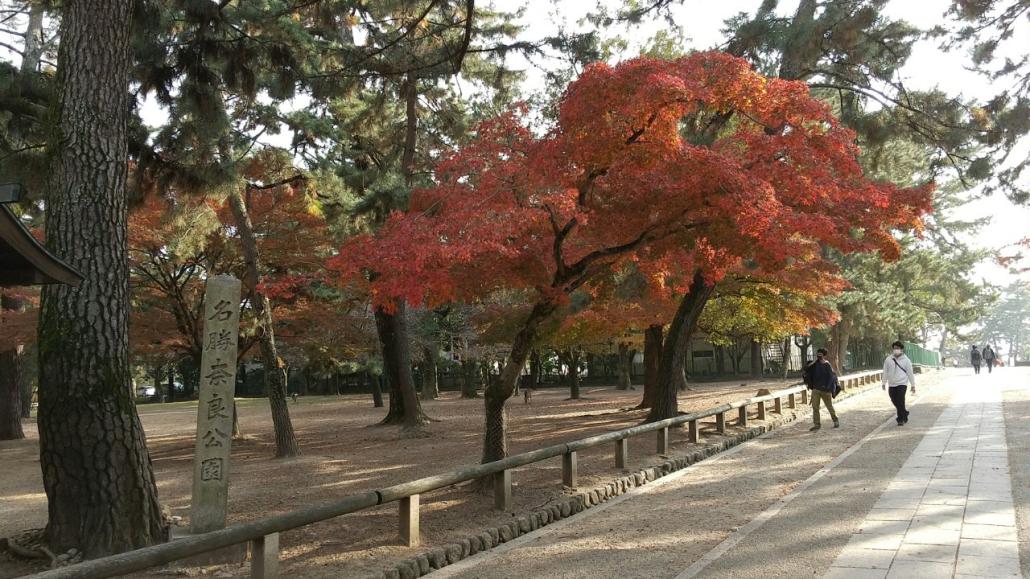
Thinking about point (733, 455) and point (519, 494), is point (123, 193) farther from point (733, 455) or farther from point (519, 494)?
point (733, 455)

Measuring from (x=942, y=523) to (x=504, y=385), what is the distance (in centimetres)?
461

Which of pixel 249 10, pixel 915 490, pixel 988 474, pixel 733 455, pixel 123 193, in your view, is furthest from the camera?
pixel 733 455

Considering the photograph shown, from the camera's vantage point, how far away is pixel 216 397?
17.9ft

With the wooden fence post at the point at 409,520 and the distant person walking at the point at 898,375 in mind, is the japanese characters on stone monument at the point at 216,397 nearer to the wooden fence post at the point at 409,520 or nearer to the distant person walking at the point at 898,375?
the wooden fence post at the point at 409,520

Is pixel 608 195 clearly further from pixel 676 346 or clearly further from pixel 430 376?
pixel 430 376

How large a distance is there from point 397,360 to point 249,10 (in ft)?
32.1

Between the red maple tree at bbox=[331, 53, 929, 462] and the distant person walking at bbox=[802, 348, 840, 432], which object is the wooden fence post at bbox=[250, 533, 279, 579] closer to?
the red maple tree at bbox=[331, 53, 929, 462]

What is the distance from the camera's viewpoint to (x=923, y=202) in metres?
10.9

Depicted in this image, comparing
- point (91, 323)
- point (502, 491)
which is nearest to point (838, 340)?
point (502, 491)

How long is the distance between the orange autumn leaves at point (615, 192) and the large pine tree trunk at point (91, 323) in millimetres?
2692

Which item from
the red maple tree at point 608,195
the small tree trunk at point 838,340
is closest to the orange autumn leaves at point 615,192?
the red maple tree at point 608,195

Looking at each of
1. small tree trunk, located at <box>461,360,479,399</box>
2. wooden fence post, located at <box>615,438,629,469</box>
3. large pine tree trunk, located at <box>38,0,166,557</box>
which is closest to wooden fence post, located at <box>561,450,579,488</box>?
wooden fence post, located at <box>615,438,629,469</box>

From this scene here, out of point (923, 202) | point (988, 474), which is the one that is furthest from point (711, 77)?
point (988, 474)

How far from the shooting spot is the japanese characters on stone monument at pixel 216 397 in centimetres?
538
